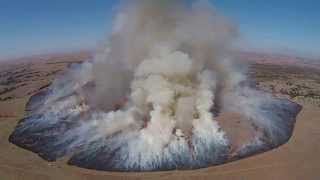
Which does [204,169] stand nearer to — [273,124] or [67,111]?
[273,124]

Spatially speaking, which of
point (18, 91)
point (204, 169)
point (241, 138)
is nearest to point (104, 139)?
point (204, 169)

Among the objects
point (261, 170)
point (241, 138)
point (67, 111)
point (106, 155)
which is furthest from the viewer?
point (67, 111)

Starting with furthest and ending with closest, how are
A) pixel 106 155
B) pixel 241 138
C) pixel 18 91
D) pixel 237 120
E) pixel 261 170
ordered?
1. pixel 18 91
2. pixel 237 120
3. pixel 241 138
4. pixel 106 155
5. pixel 261 170

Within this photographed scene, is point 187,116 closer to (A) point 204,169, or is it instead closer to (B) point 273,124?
(A) point 204,169

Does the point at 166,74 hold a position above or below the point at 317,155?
above

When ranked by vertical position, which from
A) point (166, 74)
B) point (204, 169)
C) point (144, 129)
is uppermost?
point (166, 74)

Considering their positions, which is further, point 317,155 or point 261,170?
point 317,155

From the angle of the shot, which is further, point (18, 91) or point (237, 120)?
point (18, 91)

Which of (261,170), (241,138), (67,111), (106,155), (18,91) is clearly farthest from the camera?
(18,91)

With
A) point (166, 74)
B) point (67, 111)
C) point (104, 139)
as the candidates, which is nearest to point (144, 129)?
point (104, 139)
